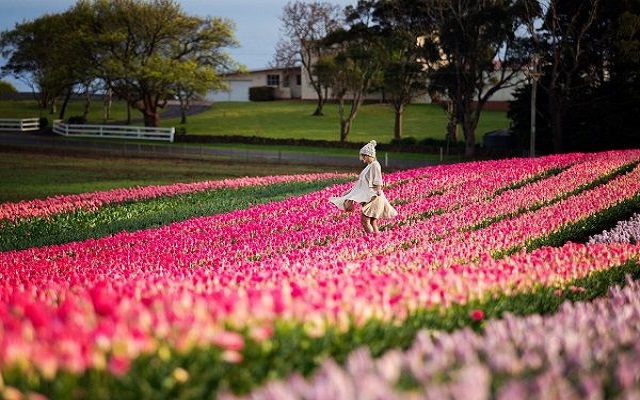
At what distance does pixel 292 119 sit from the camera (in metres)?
75.3

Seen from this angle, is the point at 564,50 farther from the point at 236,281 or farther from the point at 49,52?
the point at 49,52

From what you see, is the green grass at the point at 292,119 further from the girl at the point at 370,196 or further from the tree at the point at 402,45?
the girl at the point at 370,196

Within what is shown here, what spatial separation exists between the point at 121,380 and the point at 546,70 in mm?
41454

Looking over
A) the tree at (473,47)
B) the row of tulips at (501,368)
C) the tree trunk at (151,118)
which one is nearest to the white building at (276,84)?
the tree trunk at (151,118)

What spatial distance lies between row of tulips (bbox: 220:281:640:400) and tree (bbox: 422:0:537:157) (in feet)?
128

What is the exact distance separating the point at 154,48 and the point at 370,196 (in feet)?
178

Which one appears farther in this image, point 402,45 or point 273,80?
point 273,80

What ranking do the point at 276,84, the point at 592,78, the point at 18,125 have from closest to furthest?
the point at 592,78 < the point at 18,125 < the point at 276,84

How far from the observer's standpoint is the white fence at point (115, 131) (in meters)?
58.3

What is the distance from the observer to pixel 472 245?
9.34m

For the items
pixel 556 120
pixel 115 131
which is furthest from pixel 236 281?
pixel 115 131

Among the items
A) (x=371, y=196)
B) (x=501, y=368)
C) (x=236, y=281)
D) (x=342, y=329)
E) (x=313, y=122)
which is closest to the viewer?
(x=501, y=368)

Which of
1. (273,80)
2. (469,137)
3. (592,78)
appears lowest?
(469,137)

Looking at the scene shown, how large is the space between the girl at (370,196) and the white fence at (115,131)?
1809 inches
